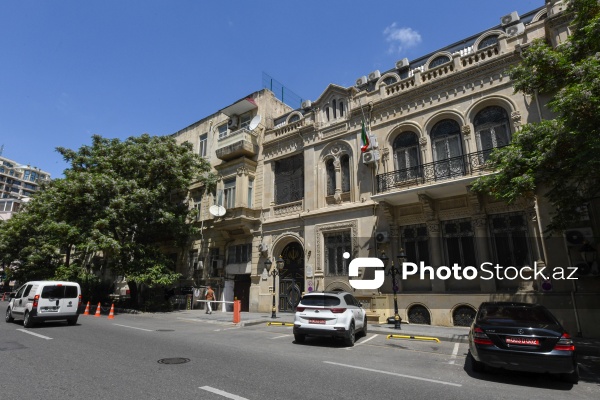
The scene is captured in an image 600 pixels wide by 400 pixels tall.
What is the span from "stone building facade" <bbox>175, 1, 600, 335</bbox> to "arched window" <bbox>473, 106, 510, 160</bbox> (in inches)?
2.1

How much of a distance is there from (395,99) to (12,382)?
18324mm

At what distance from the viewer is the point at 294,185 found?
21891 mm

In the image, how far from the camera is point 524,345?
641 centimetres

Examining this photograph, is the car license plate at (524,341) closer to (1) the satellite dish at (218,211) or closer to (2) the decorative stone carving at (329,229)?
(2) the decorative stone carving at (329,229)

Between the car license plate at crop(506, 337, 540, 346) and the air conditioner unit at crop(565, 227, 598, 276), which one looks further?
the air conditioner unit at crop(565, 227, 598, 276)

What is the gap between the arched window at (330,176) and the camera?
20.1m

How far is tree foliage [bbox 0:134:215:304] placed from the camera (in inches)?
791

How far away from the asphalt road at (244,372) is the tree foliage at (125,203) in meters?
10.7

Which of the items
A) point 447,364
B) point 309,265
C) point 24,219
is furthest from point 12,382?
point 24,219

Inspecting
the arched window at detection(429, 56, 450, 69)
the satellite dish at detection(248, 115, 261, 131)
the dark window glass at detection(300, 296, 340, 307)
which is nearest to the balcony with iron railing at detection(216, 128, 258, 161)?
the satellite dish at detection(248, 115, 261, 131)

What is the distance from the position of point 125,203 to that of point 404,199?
16109mm

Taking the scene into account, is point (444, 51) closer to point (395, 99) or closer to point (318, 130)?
point (395, 99)

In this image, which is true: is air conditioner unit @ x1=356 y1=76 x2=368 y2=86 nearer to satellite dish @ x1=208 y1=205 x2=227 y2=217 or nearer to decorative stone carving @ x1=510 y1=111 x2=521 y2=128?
decorative stone carving @ x1=510 y1=111 x2=521 y2=128

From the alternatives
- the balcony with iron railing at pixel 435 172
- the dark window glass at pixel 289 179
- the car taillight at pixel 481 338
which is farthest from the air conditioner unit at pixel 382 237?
the car taillight at pixel 481 338
